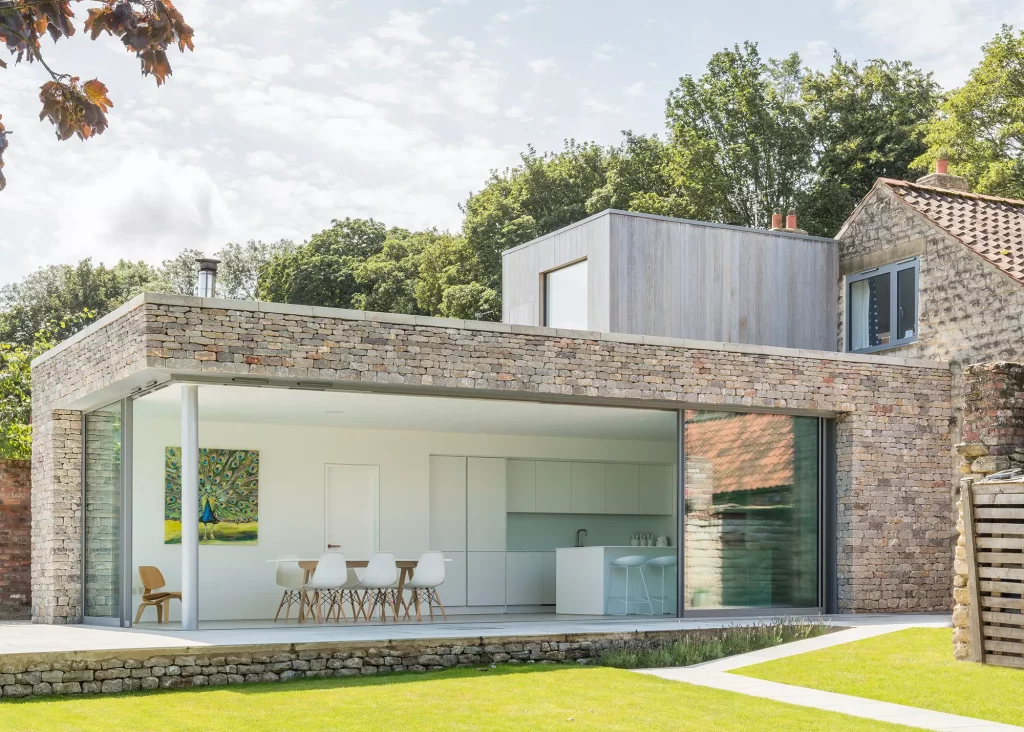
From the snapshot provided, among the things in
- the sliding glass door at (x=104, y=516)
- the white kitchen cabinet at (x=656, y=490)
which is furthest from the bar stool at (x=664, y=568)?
the sliding glass door at (x=104, y=516)

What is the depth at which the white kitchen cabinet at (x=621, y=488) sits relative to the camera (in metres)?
18.8

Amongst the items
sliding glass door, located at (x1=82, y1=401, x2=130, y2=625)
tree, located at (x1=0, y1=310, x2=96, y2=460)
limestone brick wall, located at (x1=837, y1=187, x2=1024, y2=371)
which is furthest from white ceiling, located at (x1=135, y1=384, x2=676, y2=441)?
tree, located at (x1=0, y1=310, x2=96, y2=460)

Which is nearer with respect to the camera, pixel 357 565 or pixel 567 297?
pixel 357 565

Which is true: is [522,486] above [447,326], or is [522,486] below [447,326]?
below

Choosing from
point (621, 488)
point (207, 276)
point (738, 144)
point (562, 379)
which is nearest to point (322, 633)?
point (562, 379)

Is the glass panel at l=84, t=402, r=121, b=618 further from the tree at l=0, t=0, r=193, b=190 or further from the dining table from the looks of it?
the tree at l=0, t=0, r=193, b=190

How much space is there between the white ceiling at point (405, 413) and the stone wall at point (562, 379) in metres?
0.60

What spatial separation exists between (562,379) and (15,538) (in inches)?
298

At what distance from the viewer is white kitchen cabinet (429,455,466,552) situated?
1712 centimetres

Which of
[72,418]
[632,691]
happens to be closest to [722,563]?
[632,691]

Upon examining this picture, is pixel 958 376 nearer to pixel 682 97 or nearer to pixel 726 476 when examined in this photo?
pixel 726 476

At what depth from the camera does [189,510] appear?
11586 mm

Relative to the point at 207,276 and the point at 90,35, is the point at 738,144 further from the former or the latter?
the point at 90,35

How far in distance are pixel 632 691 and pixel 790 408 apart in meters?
6.14
